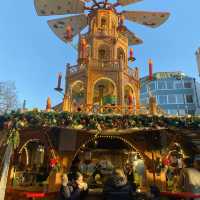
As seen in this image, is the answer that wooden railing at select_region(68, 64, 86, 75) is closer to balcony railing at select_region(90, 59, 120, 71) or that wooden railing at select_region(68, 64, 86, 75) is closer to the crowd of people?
balcony railing at select_region(90, 59, 120, 71)

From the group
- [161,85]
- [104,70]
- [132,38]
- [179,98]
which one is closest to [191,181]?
[104,70]

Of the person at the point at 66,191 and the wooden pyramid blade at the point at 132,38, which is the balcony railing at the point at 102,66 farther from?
the person at the point at 66,191

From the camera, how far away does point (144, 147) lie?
10.9m

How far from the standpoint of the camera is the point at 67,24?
2133 centimetres

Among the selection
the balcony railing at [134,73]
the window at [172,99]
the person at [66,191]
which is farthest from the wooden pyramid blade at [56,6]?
the window at [172,99]

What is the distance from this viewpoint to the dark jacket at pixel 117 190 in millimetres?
6566

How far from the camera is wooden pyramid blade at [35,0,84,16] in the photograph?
19.2 metres

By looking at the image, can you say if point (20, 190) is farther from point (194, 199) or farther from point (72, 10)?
point (72, 10)

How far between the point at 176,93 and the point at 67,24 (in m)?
34.6

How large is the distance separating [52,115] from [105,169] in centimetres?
654

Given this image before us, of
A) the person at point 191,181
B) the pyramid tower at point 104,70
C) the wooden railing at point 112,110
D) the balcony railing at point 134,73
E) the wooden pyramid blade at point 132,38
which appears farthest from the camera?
the wooden pyramid blade at point 132,38

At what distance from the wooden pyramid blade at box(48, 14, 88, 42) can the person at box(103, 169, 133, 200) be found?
16.8m

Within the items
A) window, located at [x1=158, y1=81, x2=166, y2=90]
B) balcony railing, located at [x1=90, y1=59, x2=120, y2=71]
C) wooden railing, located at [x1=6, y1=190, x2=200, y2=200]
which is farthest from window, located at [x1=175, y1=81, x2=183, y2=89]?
wooden railing, located at [x1=6, y1=190, x2=200, y2=200]

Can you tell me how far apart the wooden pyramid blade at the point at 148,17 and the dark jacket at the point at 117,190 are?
57.5ft
